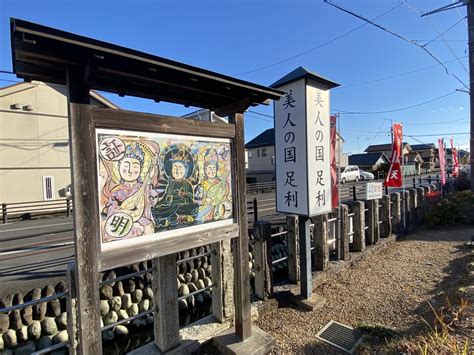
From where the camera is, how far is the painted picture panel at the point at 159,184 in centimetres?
201

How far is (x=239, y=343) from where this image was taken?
2.90m

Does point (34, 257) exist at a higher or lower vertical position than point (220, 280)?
lower

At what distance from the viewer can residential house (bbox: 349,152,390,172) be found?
1588 inches

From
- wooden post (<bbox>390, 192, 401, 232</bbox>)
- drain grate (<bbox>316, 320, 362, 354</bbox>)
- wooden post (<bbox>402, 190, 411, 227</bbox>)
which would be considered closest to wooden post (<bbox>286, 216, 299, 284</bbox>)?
drain grate (<bbox>316, 320, 362, 354</bbox>)

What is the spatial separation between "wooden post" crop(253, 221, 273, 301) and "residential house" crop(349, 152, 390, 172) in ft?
136

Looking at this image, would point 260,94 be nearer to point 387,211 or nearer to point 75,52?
point 75,52

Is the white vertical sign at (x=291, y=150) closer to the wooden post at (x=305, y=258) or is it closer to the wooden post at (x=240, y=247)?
the wooden post at (x=305, y=258)

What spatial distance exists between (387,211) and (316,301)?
4.26m

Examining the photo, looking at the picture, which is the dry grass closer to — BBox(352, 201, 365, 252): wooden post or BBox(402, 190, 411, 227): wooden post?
BBox(352, 201, 365, 252): wooden post

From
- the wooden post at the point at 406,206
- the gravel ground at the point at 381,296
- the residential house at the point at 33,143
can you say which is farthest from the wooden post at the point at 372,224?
the residential house at the point at 33,143

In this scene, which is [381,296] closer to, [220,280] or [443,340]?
[443,340]

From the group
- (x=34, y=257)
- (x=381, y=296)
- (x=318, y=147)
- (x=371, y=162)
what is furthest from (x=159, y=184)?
(x=371, y=162)

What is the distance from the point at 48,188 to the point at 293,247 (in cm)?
1645

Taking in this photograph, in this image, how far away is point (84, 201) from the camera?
6.11 ft
